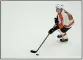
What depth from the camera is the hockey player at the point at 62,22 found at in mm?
1892

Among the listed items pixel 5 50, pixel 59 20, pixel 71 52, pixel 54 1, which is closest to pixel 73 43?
pixel 71 52

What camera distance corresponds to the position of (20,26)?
1.97 metres

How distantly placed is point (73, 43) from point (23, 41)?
1.19ft

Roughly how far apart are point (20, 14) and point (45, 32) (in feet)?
A: 0.77

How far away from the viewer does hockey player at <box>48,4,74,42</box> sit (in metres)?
1.89

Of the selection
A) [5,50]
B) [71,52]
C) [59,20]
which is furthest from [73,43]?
[5,50]

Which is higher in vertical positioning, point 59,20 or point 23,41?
point 59,20

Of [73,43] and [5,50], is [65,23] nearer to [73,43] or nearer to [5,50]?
[73,43]

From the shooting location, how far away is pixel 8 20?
77.9 inches

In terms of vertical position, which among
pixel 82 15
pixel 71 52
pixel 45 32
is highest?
pixel 82 15

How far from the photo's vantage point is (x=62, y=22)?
6.22ft

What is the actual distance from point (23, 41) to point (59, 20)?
0.99ft

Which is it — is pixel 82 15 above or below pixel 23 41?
above

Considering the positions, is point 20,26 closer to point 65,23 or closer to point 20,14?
point 20,14
